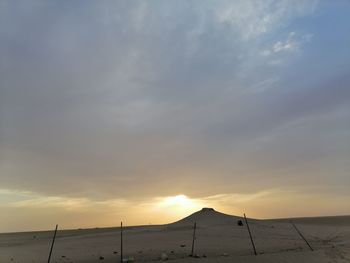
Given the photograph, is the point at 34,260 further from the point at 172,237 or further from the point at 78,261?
the point at 172,237

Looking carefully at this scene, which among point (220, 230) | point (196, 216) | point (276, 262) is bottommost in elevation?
point (276, 262)

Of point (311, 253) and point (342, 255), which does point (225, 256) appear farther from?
point (342, 255)

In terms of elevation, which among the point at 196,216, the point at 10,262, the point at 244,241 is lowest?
the point at 10,262

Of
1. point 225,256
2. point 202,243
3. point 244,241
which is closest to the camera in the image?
point 225,256

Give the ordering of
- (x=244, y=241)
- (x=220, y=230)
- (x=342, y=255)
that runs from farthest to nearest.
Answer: (x=220, y=230)
(x=244, y=241)
(x=342, y=255)

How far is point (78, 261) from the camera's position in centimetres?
2938

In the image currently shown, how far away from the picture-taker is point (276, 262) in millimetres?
27484

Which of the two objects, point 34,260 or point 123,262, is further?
point 34,260

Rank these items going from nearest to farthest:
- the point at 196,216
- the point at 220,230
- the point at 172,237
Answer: the point at 172,237 < the point at 220,230 < the point at 196,216

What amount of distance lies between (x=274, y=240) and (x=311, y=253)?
11925mm

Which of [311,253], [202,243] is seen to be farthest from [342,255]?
[202,243]

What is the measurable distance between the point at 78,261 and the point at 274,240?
23.2 meters

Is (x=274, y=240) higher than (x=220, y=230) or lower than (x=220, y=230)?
lower

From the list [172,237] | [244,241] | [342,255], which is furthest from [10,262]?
[342,255]
